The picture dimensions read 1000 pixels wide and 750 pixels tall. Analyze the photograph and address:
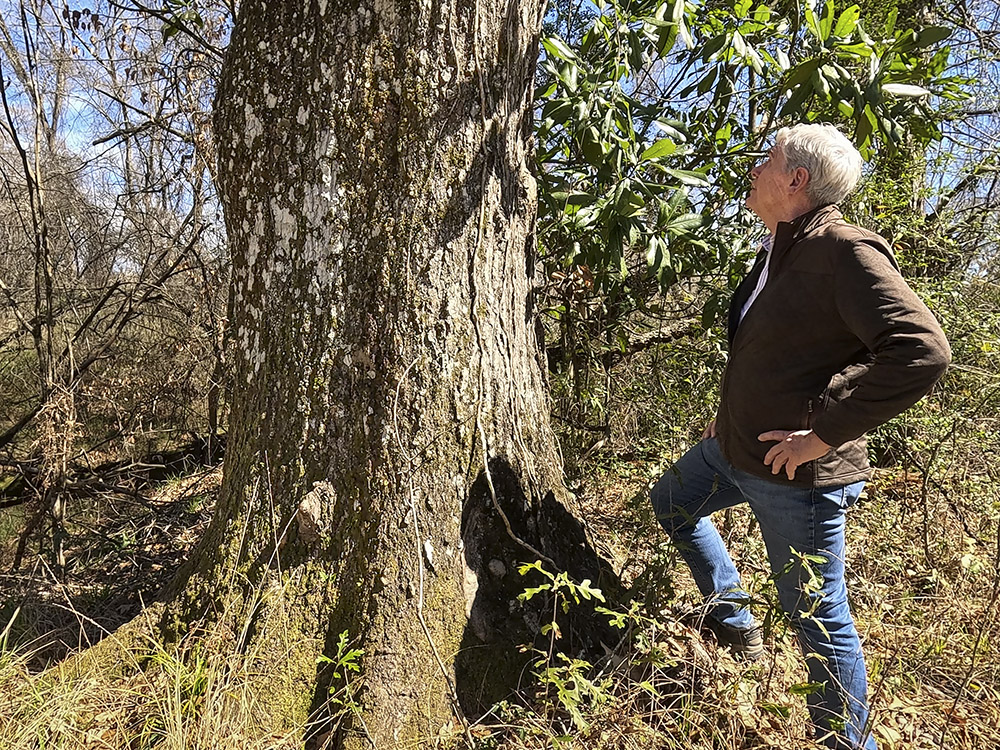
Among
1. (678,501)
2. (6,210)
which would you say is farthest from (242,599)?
(6,210)

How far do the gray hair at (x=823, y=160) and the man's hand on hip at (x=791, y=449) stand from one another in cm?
65

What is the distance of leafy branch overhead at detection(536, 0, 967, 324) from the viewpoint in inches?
99.5

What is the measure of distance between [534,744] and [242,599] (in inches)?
40.5

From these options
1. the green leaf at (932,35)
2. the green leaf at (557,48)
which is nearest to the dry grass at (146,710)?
the green leaf at (557,48)

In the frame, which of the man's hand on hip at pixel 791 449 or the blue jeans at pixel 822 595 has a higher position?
the man's hand on hip at pixel 791 449

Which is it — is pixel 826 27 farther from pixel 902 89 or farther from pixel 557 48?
pixel 557 48

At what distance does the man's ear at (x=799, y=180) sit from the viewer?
1928 mm

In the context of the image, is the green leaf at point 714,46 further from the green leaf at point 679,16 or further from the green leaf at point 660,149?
the green leaf at point 660,149

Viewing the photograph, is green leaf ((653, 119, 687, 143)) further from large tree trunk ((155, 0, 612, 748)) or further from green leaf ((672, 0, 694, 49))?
large tree trunk ((155, 0, 612, 748))

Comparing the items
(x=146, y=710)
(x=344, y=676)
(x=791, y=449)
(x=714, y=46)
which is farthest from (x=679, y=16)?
(x=146, y=710)

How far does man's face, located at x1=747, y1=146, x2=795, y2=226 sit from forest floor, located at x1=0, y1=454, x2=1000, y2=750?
3.61ft

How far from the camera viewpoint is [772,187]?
2.00 m

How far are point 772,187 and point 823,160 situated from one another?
15 centimetres

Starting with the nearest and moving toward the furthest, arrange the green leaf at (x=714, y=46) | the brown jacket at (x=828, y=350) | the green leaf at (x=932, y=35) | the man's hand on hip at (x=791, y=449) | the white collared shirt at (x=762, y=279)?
the brown jacket at (x=828, y=350) < the man's hand on hip at (x=791, y=449) < the white collared shirt at (x=762, y=279) < the green leaf at (x=932, y=35) < the green leaf at (x=714, y=46)
